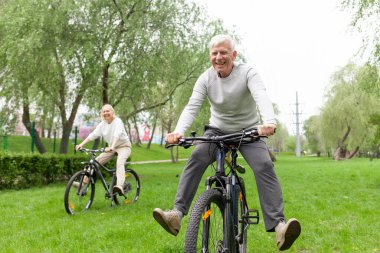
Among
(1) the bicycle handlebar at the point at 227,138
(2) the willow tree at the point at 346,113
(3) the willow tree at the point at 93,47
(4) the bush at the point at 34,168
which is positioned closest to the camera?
(1) the bicycle handlebar at the point at 227,138

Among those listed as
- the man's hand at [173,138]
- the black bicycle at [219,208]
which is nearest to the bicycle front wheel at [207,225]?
the black bicycle at [219,208]

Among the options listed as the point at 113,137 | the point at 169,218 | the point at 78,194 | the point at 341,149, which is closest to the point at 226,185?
the point at 169,218

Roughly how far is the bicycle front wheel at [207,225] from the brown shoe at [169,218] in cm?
32

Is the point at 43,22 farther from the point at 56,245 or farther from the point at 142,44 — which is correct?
the point at 56,245

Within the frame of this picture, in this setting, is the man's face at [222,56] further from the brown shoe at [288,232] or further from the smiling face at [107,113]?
the smiling face at [107,113]

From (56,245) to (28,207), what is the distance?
11.6ft

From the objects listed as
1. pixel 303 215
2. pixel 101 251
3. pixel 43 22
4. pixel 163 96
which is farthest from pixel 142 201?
pixel 163 96

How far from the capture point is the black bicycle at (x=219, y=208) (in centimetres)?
304

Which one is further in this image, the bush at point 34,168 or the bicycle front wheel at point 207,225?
the bush at point 34,168

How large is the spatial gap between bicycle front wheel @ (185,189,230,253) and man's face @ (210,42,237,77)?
1080 millimetres

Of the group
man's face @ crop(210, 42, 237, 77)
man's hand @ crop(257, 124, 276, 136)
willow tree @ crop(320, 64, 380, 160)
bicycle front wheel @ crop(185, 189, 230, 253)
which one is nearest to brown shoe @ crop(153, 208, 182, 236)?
bicycle front wheel @ crop(185, 189, 230, 253)

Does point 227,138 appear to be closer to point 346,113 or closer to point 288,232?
point 288,232

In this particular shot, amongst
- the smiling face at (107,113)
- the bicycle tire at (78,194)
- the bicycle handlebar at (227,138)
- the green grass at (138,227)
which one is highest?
the smiling face at (107,113)

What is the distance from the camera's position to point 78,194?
738cm
